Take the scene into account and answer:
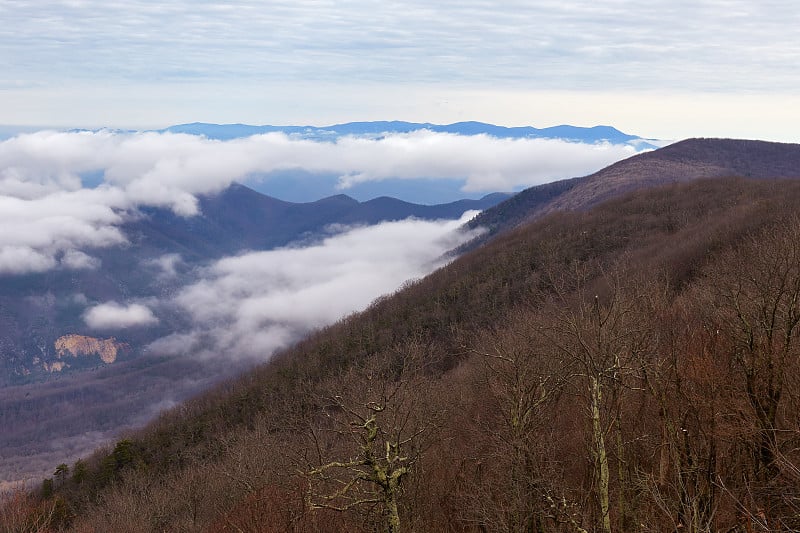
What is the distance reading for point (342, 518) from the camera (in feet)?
64.6

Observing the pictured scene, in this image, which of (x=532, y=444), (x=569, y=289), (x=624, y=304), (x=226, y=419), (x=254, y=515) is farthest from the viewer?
(x=226, y=419)

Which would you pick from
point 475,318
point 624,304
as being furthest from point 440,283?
point 624,304

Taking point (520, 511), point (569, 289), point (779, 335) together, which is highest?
point (779, 335)

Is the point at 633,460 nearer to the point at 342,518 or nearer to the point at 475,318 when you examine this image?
the point at 342,518

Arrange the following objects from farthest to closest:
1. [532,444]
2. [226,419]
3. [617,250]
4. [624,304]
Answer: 1. [617,250]
2. [226,419]
3. [624,304]
4. [532,444]

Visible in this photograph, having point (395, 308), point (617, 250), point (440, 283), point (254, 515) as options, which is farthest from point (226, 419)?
point (254, 515)

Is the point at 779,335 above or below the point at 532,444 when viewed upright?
above

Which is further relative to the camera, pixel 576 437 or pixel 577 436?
pixel 576 437

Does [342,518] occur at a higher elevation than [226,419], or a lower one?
higher

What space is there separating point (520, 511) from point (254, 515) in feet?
26.8

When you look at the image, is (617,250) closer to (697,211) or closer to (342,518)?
(697,211)

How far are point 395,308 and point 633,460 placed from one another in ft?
366

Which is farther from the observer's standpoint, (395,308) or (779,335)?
(395,308)

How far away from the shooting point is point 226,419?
105 metres
